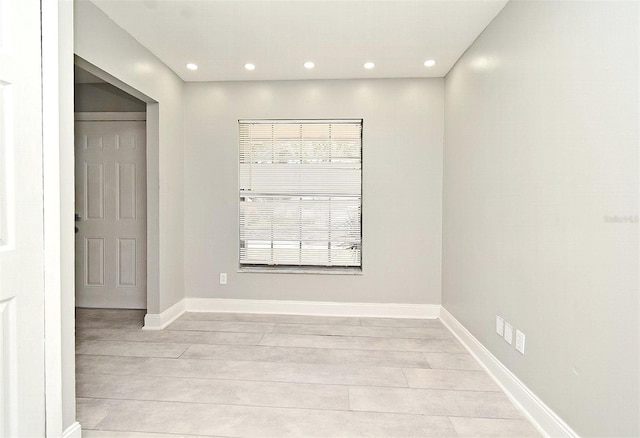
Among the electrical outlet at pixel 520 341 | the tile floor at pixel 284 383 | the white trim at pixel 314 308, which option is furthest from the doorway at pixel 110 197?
the electrical outlet at pixel 520 341

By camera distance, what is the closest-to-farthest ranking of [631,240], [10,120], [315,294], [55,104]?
[631,240] → [10,120] → [55,104] → [315,294]

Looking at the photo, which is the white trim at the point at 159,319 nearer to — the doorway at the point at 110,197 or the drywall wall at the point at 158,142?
the drywall wall at the point at 158,142

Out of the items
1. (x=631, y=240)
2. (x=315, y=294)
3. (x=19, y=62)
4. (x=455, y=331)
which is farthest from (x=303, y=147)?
(x=631, y=240)

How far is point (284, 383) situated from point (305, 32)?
2.58m

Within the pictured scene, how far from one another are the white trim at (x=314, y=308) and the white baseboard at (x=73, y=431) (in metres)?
2.25

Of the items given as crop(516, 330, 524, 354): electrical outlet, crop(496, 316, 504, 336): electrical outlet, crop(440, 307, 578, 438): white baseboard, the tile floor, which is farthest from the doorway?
crop(516, 330, 524, 354): electrical outlet

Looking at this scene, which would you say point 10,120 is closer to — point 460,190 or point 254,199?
point 254,199

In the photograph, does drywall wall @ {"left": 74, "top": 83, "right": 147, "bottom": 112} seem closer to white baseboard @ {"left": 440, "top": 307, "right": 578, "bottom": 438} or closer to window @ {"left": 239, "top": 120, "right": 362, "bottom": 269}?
window @ {"left": 239, "top": 120, "right": 362, "bottom": 269}

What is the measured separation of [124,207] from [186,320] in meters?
1.48

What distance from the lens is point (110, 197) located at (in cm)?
425

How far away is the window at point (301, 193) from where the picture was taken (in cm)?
407

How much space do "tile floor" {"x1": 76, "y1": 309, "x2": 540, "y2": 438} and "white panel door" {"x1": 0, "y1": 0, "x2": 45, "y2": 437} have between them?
0.58 m

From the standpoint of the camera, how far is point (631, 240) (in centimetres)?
141

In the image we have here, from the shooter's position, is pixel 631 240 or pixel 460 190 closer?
pixel 631 240
